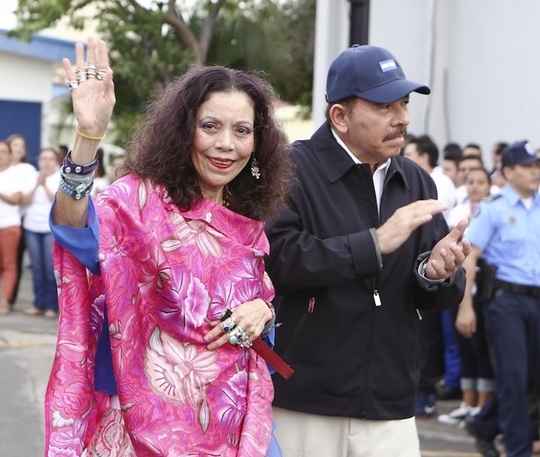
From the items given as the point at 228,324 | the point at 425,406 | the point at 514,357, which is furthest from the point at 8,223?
the point at 228,324

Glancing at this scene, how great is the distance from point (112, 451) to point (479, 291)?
474 centimetres

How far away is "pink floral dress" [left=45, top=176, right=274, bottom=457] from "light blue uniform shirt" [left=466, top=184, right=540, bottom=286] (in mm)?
4444

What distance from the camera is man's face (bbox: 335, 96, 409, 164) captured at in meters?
4.38

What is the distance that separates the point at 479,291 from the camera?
788 cm

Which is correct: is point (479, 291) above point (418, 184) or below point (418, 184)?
below

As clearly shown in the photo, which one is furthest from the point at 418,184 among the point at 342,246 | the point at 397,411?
the point at 397,411

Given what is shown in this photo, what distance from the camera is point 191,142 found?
11.9 feet

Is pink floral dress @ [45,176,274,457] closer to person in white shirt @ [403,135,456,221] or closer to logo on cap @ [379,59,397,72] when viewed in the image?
logo on cap @ [379,59,397,72]

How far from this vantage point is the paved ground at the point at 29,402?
315 inches

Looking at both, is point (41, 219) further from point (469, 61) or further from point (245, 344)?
point (245, 344)

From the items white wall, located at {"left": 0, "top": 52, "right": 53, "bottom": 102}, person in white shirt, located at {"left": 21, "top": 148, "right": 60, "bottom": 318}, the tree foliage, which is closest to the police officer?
person in white shirt, located at {"left": 21, "top": 148, "right": 60, "bottom": 318}

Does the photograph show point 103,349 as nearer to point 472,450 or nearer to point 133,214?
point 133,214

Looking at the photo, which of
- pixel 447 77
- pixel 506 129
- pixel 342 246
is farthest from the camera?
pixel 447 77

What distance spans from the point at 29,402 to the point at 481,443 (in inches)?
133
